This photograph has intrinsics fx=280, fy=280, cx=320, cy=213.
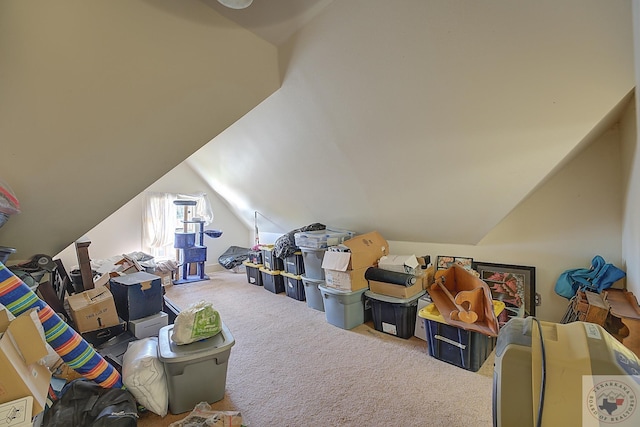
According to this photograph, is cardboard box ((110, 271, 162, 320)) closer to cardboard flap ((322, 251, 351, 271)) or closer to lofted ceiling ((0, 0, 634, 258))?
lofted ceiling ((0, 0, 634, 258))

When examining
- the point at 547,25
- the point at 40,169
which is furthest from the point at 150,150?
the point at 547,25

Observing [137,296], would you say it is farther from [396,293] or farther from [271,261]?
[396,293]

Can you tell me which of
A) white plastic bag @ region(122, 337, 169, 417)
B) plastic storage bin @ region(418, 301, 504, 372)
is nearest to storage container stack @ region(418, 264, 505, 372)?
plastic storage bin @ region(418, 301, 504, 372)

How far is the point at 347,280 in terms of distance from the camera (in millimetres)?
2953

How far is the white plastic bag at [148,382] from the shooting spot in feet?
5.67

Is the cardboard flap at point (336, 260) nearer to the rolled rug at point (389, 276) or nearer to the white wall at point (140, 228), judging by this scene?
the rolled rug at point (389, 276)

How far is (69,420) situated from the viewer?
153cm

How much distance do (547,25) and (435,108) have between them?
26.3 inches

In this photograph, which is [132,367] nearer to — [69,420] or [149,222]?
[69,420]

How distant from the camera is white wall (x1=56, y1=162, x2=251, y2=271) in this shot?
4.50 m

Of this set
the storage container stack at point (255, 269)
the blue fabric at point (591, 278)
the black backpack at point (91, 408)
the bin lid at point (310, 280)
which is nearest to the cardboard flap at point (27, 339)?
the black backpack at point (91, 408)

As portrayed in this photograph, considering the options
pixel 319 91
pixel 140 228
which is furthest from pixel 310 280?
pixel 140 228

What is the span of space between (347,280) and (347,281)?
0.01m

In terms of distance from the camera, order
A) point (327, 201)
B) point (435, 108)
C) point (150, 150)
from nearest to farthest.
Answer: point (435, 108) < point (150, 150) < point (327, 201)
